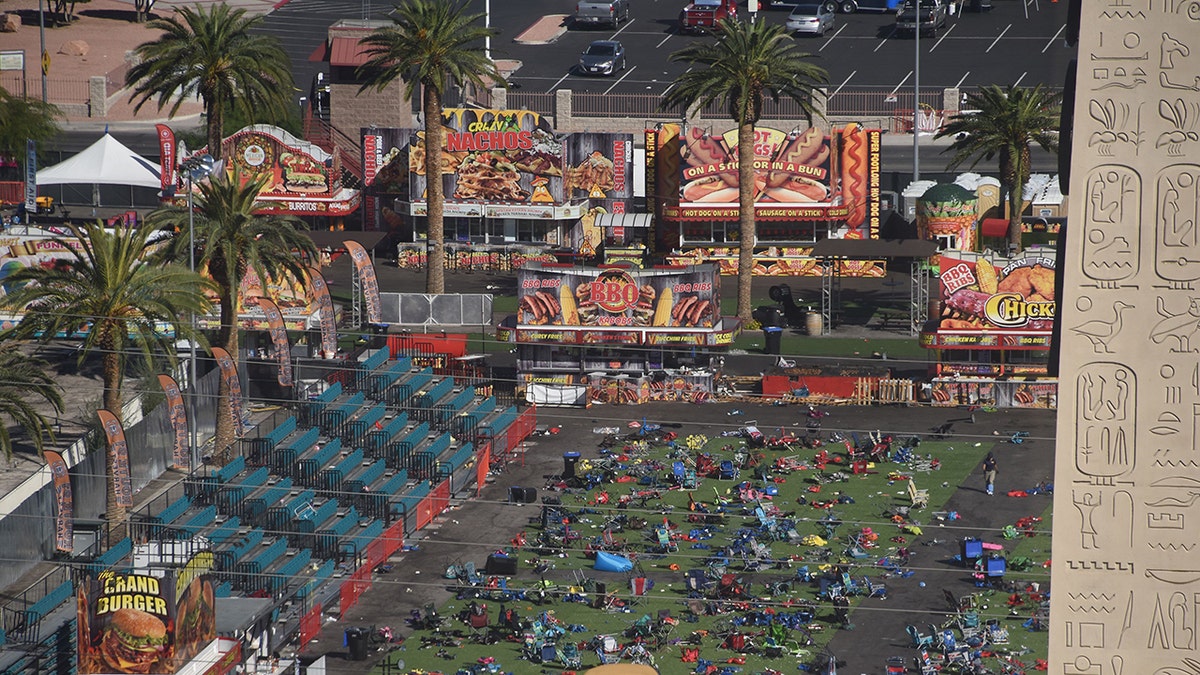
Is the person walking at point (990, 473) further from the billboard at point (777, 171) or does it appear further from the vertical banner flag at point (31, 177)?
the vertical banner flag at point (31, 177)

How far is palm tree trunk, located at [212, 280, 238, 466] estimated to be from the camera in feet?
193

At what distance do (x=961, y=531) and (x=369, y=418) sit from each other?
61.6 feet

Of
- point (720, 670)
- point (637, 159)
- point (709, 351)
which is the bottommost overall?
point (720, 670)

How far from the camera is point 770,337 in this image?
238 feet

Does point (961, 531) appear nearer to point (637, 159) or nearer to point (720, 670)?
point (720, 670)

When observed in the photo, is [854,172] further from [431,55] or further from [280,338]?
[280,338]

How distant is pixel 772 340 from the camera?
238 ft

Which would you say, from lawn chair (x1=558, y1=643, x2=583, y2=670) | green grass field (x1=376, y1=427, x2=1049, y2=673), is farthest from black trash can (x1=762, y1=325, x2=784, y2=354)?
lawn chair (x1=558, y1=643, x2=583, y2=670)

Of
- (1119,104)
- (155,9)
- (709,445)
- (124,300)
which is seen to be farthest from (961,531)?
(155,9)

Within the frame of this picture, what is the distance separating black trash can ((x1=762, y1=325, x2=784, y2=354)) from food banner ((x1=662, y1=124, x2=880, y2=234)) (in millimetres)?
14563

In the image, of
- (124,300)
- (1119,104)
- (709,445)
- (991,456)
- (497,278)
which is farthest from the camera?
(497,278)

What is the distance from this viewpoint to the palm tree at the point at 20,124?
311 feet

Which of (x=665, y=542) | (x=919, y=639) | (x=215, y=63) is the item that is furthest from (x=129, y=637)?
(x=215, y=63)

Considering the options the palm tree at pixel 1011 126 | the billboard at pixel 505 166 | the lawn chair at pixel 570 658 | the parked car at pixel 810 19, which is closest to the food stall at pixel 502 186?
the billboard at pixel 505 166
